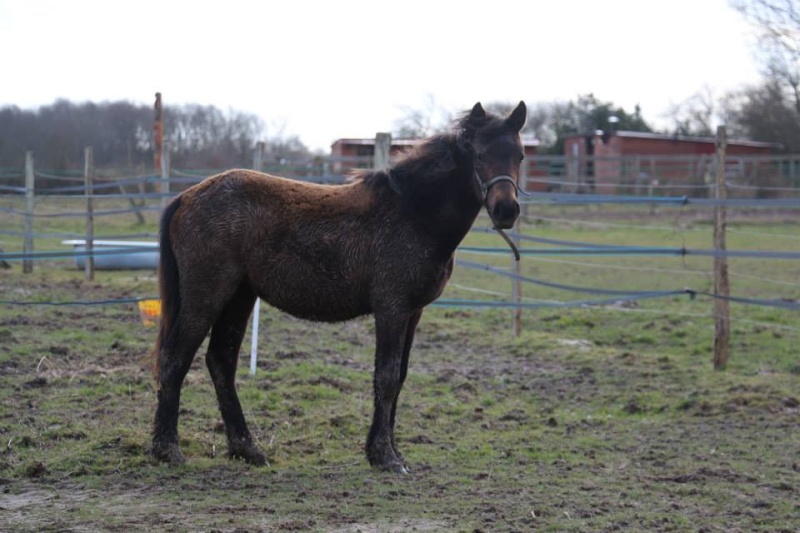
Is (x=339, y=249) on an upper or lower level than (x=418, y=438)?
upper

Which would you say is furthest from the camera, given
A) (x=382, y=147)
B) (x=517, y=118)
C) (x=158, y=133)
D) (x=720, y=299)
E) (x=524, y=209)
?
(x=524, y=209)

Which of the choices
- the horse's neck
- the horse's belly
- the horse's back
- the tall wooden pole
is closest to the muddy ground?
the horse's belly

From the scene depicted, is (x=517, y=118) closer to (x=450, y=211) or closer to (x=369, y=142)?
(x=450, y=211)

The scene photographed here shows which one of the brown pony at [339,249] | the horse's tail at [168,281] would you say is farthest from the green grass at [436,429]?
the horse's tail at [168,281]

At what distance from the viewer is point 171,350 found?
5105 millimetres

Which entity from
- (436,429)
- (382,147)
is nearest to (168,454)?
(436,429)

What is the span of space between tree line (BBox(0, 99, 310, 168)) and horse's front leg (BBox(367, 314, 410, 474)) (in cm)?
1306

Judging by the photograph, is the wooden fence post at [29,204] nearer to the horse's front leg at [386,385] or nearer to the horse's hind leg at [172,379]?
the horse's hind leg at [172,379]

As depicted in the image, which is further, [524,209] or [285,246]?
[524,209]

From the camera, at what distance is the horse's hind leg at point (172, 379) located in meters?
4.89

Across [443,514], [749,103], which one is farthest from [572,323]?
[749,103]

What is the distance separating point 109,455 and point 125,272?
35.1 ft

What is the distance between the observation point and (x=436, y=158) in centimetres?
507

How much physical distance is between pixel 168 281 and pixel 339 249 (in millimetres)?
1135
